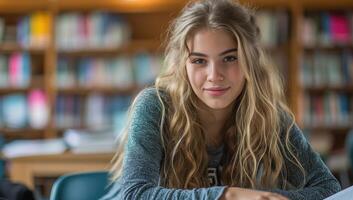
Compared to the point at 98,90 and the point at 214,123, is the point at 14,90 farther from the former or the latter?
the point at 214,123

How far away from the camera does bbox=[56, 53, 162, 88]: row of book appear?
4.71m

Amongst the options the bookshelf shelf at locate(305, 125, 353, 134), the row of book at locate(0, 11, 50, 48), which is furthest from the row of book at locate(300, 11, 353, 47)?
the row of book at locate(0, 11, 50, 48)

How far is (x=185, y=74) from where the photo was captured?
1.70m

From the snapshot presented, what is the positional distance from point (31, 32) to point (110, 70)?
0.77m

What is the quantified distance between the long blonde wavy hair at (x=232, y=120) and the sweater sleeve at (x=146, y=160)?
4 centimetres

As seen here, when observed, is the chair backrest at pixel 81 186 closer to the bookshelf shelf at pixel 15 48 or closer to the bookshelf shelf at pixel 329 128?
the bookshelf shelf at pixel 15 48

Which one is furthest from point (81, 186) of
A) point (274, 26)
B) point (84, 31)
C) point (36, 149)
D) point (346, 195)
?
point (274, 26)

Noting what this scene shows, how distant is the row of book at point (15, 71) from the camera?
4.68 meters

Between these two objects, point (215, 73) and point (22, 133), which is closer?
point (215, 73)

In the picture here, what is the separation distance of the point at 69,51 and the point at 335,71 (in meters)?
2.38

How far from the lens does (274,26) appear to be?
15.5 ft

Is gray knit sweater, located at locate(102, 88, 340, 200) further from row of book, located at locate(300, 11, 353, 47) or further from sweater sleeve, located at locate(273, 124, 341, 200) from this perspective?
row of book, located at locate(300, 11, 353, 47)

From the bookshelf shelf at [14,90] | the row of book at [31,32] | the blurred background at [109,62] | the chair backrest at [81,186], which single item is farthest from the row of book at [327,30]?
the chair backrest at [81,186]

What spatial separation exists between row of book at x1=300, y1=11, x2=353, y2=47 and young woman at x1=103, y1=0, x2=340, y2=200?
9.97 ft
